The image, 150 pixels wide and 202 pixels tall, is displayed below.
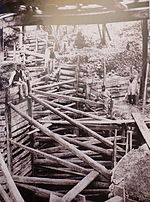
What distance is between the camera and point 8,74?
2.77 m

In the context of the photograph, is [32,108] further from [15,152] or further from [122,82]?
[122,82]

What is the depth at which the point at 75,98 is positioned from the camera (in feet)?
8.93

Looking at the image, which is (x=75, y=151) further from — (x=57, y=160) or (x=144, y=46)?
(x=144, y=46)

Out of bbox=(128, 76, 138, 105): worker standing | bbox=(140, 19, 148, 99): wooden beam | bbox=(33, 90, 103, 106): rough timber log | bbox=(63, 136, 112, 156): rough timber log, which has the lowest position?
bbox=(63, 136, 112, 156): rough timber log

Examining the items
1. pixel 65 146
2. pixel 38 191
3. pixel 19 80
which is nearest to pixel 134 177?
pixel 65 146

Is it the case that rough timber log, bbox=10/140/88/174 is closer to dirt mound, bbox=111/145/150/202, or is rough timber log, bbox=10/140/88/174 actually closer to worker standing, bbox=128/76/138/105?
dirt mound, bbox=111/145/150/202

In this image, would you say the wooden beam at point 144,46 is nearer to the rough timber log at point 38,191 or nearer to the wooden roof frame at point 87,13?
the wooden roof frame at point 87,13

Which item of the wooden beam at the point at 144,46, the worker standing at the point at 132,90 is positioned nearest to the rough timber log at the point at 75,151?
the worker standing at the point at 132,90

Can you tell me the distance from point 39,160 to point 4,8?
56.2 inches

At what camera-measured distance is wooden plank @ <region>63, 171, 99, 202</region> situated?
2326mm

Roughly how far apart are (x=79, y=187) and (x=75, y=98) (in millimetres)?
726

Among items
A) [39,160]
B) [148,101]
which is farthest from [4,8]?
[39,160]

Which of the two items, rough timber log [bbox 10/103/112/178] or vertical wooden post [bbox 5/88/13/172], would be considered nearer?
rough timber log [bbox 10/103/112/178]

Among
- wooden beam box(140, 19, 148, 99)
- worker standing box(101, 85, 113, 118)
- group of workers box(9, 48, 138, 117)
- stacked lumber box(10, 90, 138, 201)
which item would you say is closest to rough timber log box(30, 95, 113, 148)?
stacked lumber box(10, 90, 138, 201)
